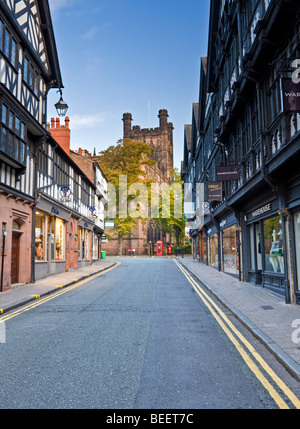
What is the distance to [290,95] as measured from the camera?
8250 millimetres

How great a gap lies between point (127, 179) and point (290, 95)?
48168mm

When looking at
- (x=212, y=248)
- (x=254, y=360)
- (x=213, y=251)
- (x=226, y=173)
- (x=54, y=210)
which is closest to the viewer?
(x=254, y=360)

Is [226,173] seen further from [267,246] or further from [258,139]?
[267,246]

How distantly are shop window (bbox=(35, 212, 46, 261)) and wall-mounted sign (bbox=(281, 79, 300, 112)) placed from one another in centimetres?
1409

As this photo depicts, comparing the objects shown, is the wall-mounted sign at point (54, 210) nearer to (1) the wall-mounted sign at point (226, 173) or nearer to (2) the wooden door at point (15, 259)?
(2) the wooden door at point (15, 259)

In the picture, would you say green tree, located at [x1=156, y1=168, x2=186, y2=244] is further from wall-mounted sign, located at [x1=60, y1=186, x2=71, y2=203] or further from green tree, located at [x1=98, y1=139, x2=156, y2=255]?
wall-mounted sign, located at [x1=60, y1=186, x2=71, y2=203]

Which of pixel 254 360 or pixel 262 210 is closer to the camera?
pixel 254 360

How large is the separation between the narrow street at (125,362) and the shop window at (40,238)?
935 cm

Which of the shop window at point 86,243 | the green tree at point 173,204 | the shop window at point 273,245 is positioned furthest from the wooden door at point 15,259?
the green tree at point 173,204

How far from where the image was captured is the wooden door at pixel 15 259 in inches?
629

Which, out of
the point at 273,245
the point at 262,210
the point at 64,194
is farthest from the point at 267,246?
the point at 64,194
